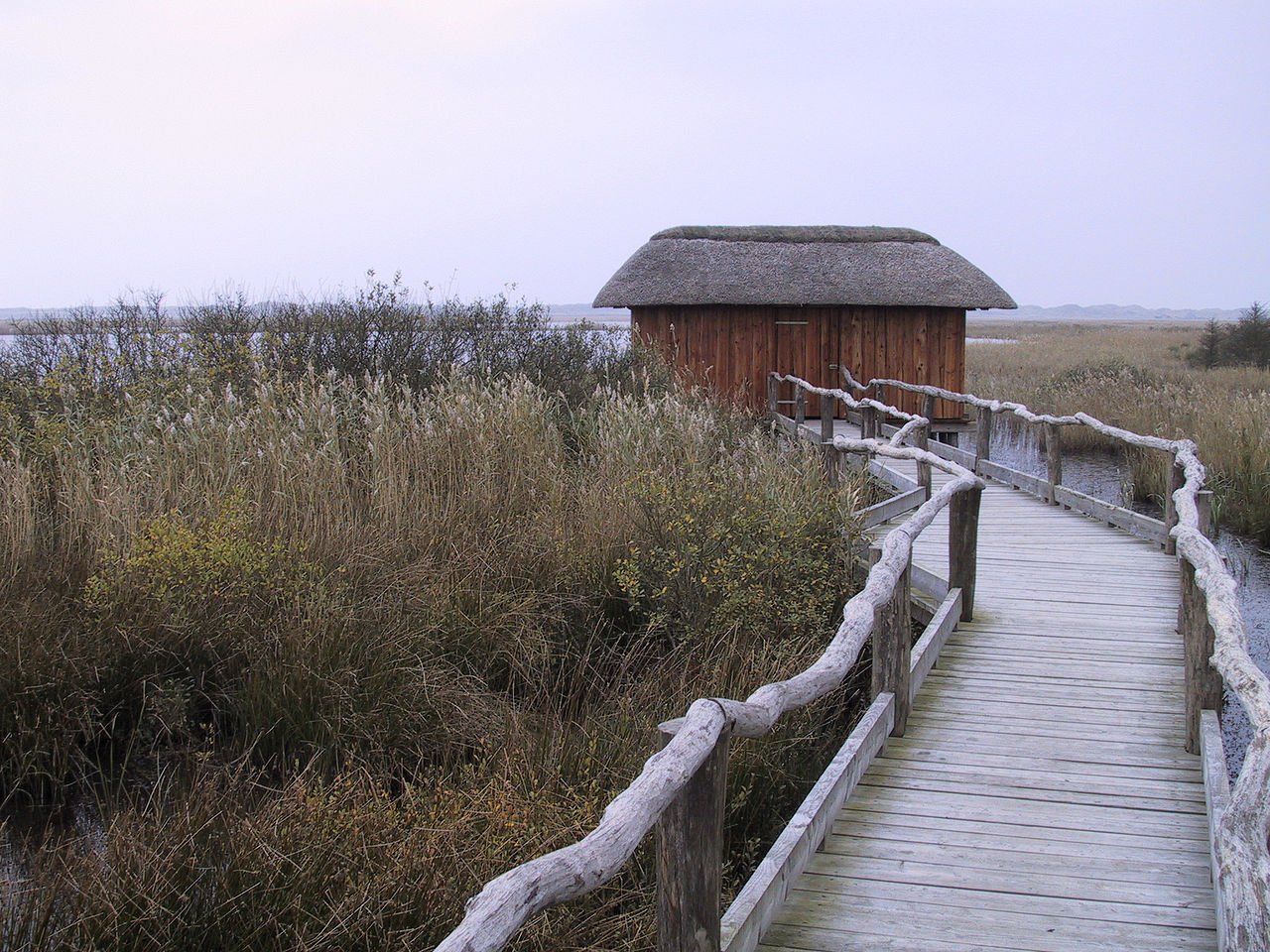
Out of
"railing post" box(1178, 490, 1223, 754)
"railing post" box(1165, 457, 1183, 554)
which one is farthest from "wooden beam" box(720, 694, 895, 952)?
"railing post" box(1165, 457, 1183, 554)

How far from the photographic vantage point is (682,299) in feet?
58.5

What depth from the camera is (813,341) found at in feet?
60.0

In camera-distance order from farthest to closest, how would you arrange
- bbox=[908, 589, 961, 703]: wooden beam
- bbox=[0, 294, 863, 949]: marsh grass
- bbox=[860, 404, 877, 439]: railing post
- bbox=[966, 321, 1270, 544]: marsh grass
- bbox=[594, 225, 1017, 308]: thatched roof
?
bbox=[594, 225, 1017, 308]: thatched roof → bbox=[860, 404, 877, 439]: railing post → bbox=[966, 321, 1270, 544]: marsh grass → bbox=[908, 589, 961, 703]: wooden beam → bbox=[0, 294, 863, 949]: marsh grass

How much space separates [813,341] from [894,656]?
1362 centimetres

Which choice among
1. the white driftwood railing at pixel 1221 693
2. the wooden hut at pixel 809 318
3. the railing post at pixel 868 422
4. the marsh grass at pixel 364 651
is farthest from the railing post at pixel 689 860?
the wooden hut at pixel 809 318

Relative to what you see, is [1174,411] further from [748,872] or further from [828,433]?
[748,872]

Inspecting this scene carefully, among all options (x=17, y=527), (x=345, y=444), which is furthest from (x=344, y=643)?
(x=345, y=444)

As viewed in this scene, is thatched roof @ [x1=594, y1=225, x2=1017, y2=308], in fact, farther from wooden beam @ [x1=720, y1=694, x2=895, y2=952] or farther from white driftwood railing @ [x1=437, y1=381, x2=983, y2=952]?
white driftwood railing @ [x1=437, y1=381, x2=983, y2=952]

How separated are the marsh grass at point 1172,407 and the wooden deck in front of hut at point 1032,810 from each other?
6687mm

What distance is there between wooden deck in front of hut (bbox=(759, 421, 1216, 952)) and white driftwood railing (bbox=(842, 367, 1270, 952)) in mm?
205

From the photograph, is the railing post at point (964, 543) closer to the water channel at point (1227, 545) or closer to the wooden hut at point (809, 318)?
the water channel at point (1227, 545)

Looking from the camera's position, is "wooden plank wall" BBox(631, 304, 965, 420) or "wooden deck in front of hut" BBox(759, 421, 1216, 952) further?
"wooden plank wall" BBox(631, 304, 965, 420)

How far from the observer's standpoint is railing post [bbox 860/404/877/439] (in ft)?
45.4

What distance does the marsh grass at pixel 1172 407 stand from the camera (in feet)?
41.7
